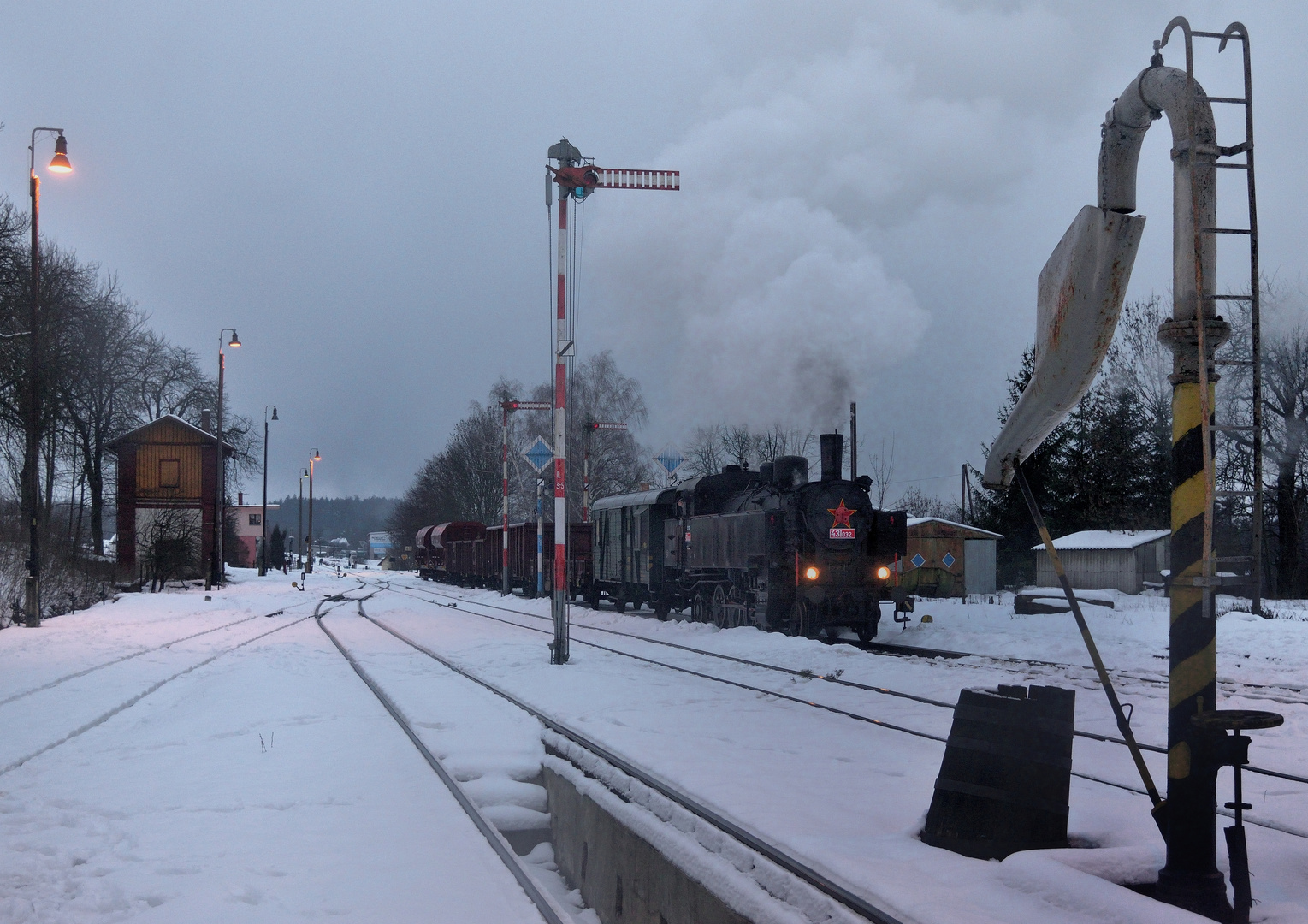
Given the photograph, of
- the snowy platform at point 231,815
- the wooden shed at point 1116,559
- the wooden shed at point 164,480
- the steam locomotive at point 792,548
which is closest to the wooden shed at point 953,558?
the wooden shed at point 1116,559

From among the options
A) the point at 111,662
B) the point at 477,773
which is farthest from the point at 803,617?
the point at 111,662

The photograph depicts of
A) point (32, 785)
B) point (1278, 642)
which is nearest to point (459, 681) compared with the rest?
point (32, 785)

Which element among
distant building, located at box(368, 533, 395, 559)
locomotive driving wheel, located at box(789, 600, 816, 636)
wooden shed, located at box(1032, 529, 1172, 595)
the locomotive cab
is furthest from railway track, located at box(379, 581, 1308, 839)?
distant building, located at box(368, 533, 395, 559)

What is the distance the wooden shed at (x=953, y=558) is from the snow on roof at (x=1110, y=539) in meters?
2.10

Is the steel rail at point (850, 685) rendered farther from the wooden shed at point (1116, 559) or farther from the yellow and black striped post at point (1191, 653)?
the wooden shed at point (1116, 559)

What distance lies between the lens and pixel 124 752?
8336 millimetres

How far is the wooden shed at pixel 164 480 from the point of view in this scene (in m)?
43.8

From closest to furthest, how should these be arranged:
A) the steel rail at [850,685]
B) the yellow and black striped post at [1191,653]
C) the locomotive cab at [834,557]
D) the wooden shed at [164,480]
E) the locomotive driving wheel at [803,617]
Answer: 1. the yellow and black striped post at [1191,653]
2. the steel rail at [850,685]
3. the locomotive cab at [834,557]
4. the locomotive driving wheel at [803,617]
5. the wooden shed at [164,480]

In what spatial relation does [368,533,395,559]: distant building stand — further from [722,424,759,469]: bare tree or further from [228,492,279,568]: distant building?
[722,424,759,469]: bare tree

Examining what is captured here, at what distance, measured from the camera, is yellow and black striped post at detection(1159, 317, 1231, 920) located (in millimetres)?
4066

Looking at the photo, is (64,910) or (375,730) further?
(375,730)

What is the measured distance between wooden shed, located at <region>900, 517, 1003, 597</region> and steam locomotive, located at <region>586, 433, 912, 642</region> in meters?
15.1

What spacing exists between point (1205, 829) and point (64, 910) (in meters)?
4.85

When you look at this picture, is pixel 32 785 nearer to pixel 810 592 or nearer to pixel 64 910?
pixel 64 910
